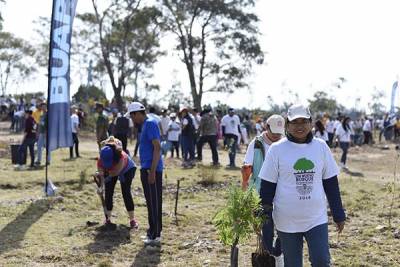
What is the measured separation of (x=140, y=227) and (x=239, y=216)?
3.99 metres

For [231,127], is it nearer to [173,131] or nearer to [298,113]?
[173,131]

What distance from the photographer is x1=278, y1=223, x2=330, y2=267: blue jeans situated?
3977 mm

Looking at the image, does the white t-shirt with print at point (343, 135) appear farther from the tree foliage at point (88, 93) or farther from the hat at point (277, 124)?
the tree foliage at point (88, 93)

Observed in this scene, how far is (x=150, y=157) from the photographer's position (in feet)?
21.5

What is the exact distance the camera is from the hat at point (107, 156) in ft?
23.3

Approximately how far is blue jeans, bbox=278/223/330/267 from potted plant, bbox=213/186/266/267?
23cm

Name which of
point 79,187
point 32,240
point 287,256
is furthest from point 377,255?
point 79,187

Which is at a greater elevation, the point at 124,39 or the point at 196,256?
the point at 124,39

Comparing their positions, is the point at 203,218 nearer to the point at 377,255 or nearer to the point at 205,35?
the point at 377,255

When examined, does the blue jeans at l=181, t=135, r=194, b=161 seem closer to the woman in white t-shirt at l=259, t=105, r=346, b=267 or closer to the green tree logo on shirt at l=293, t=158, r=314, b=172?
the woman in white t-shirt at l=259, t=105, r=346, b=267

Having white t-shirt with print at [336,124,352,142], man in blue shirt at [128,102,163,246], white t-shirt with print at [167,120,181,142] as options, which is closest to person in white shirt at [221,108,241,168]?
white t-shirt with print at [167,120,181,142]

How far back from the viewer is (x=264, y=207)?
4031 mm

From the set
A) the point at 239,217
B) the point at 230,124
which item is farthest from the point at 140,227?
the point at 230,124

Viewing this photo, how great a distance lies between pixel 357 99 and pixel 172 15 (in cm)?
3277
